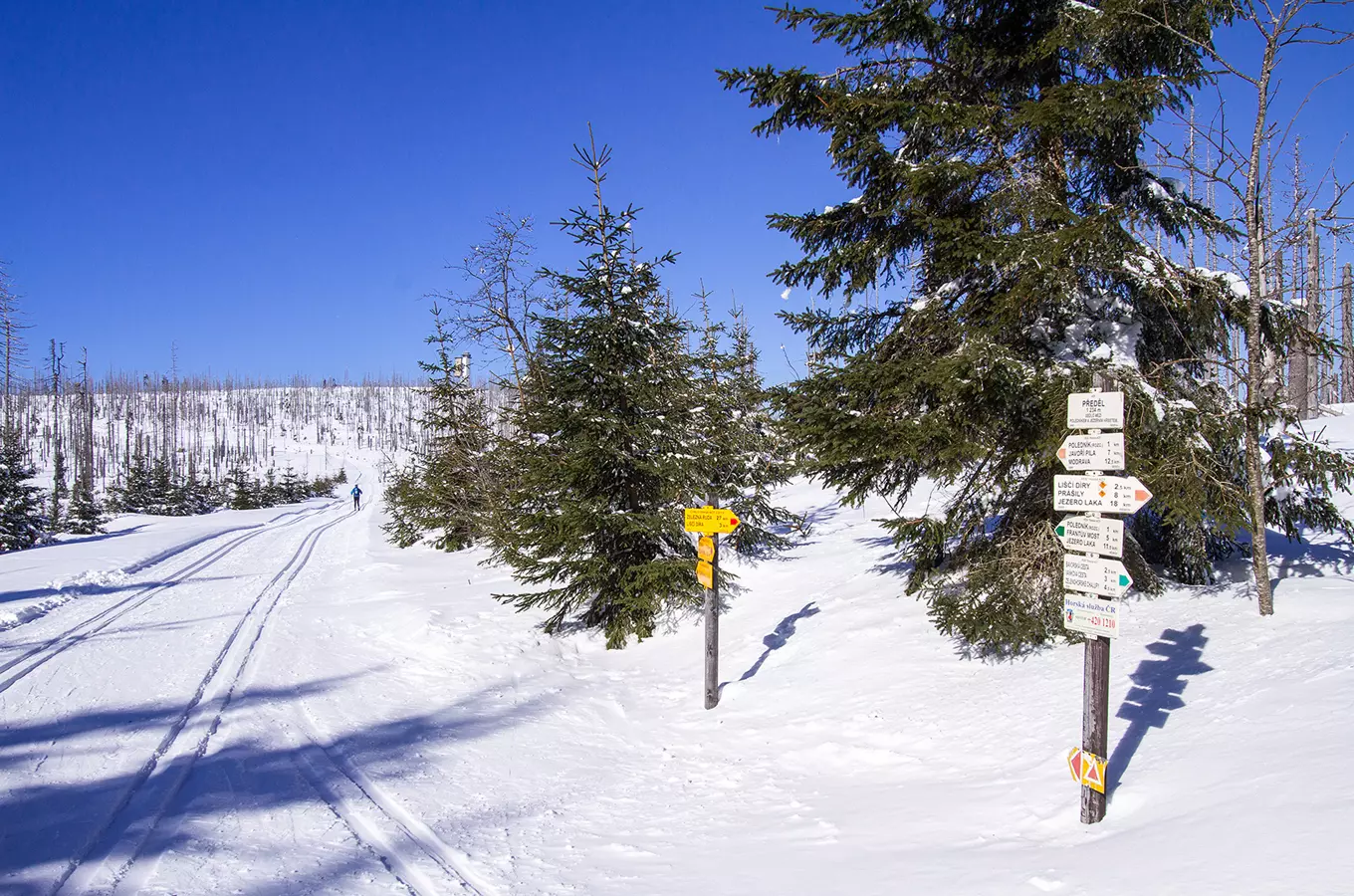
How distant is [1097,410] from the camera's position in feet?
14.6

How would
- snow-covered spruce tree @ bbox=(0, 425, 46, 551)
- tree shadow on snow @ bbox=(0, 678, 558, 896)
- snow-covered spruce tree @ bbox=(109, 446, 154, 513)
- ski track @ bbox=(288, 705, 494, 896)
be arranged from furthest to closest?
snow-covered spruce tree @ bbox=(109, 446, 154, 513)
snow-covered spruce tree @ bbox=(0, 425, 46, 551)
tree shadow on snow @ bbox=(0, 678, 558, 896)
ski track @ bbox=(288, 705, 494, 896)

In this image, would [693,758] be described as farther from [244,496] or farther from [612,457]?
[244,496]

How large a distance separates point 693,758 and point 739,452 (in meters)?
10.6

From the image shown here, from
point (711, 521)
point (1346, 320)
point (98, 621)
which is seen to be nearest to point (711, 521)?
point (711, 521)

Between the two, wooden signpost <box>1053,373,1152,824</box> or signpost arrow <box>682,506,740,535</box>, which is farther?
signpost arrow <box>682,506,740,535</box>

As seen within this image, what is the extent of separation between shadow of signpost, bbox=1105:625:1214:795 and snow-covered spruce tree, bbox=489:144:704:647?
620 centimetres

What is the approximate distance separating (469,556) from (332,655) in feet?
33.8

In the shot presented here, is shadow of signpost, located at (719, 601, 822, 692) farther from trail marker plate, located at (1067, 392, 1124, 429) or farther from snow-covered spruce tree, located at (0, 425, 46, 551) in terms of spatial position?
snow-covered spruce tree, located at (0, 425, 46, 551)

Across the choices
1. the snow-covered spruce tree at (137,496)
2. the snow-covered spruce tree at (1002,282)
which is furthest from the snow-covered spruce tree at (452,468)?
the snow-covered spruce tree at (137,496)

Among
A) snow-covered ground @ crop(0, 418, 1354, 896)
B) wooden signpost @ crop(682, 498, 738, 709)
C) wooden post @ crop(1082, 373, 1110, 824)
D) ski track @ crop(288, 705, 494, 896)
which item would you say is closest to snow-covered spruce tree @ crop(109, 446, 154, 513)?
snow-covered ground @ crop(0, 418, 1354, 896)

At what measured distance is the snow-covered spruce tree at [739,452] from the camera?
A: 41.0ft

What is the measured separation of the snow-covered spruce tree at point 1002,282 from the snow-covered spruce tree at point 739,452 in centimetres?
184

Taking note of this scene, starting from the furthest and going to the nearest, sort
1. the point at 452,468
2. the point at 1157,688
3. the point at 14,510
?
the point at 14,510
the point at 452,468
the point at 1157,688

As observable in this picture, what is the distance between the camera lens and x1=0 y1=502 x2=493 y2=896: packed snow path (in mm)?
4668
